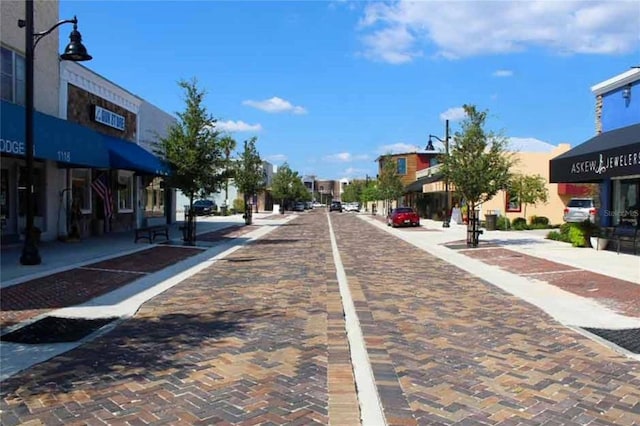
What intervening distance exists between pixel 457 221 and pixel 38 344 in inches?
1456

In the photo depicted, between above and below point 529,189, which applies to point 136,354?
below

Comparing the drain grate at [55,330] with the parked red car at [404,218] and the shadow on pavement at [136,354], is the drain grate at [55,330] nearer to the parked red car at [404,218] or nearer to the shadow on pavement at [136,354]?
the shadow on pavement at [136,354]

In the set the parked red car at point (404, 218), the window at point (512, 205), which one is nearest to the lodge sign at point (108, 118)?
the parked red car at point (404, 218)

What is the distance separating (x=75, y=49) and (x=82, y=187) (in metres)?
9.94

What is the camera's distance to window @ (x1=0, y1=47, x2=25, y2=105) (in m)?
16.8

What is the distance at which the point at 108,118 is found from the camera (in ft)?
78.8

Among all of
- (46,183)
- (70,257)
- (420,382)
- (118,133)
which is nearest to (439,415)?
(420,382)

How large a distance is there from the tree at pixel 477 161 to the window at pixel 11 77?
15169mm

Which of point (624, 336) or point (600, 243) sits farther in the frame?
point (600, 243)

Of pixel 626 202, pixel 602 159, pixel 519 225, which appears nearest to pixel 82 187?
pixel 602 159

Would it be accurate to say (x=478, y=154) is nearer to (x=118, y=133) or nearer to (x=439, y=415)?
(x=118, y=133)

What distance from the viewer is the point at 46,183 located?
1955 cm

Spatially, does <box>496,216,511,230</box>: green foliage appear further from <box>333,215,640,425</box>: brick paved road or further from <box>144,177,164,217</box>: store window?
<box>333,215,640,425</box>: brick paved road

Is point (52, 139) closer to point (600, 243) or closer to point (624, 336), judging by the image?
point (624, 336)
